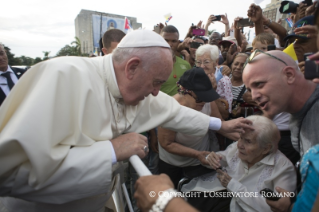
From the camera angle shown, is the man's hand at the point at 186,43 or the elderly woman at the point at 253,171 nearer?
the elderly woman at the point at 253,171

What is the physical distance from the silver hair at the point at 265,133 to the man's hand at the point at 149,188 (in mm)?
1461

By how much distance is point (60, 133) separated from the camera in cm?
136

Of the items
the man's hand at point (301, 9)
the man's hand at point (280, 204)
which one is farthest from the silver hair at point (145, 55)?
the man's hand at point (301, 9)

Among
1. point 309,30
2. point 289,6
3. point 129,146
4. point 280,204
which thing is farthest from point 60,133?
point 289,6

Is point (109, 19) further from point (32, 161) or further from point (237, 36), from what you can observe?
point (32, 161)

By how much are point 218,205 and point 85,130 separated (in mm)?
1652

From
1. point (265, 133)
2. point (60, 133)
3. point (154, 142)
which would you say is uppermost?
point (60, 133)

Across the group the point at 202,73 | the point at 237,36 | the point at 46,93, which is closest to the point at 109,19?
the point at 237,36

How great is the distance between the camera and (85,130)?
152 centimetres

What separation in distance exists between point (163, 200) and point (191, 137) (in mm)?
1735

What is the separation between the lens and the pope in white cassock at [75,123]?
124cm

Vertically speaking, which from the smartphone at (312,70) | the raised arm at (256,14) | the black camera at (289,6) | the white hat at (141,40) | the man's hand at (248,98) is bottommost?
the man's hand at (248,98)

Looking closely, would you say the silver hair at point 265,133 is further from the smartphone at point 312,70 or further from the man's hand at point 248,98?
the smartphone at point 312,70

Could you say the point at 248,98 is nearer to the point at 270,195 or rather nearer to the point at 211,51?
the point at 211,51
